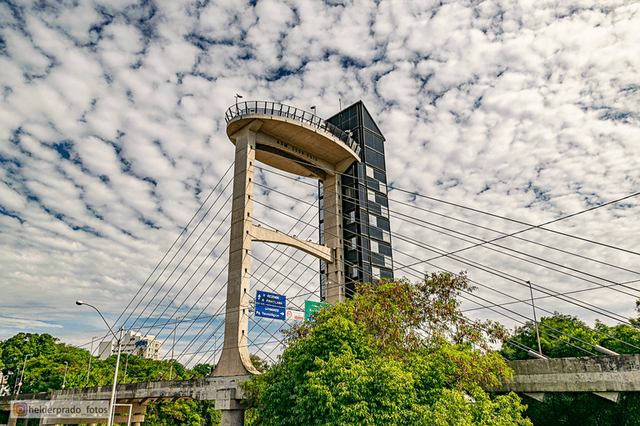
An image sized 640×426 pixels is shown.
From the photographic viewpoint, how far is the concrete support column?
1583 inches

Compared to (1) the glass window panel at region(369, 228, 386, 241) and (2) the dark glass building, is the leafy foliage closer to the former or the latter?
(2) the dark glass building

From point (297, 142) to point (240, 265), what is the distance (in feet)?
45.4

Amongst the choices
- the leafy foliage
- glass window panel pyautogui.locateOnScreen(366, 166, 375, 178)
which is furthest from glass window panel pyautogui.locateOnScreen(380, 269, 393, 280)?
the leafy foliage

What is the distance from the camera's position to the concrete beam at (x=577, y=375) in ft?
57.5

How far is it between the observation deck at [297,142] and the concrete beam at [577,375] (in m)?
25.1

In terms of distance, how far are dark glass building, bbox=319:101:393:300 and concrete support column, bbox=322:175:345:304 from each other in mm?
816

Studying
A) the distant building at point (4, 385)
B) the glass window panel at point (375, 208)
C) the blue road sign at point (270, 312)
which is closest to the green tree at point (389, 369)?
the blue road sign at point (270, 312)

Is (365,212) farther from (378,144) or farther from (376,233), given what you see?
(378,144)

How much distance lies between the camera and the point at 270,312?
3241 centimetres

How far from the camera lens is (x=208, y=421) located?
236 ft

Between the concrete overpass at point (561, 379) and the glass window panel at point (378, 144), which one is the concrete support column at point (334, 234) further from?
the concrete overpass at point (561, 379)

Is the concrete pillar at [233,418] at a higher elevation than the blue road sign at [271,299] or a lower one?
lower

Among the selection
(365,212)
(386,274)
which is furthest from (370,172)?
(386,274)

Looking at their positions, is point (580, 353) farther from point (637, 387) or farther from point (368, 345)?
point (368, 345)
